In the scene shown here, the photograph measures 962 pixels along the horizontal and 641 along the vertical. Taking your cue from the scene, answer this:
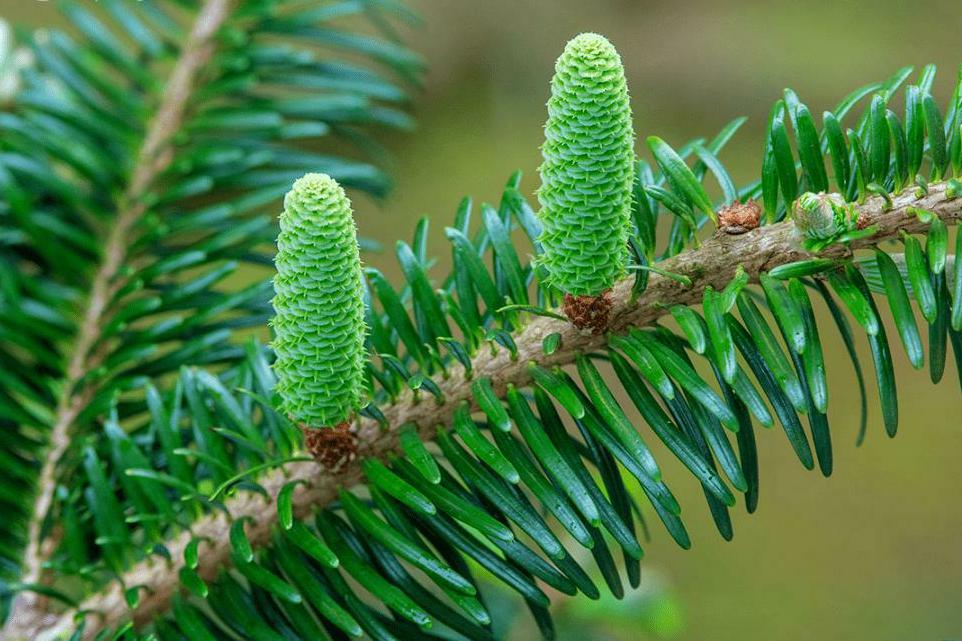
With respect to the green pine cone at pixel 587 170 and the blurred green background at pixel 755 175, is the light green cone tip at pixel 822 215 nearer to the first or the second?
the green pine cone at pixel 587 170

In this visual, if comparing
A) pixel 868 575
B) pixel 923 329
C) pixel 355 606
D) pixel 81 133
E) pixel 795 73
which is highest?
pixel 81 133

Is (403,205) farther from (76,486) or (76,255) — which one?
(76,486)

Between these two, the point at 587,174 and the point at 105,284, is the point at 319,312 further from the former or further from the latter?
the point at 105,284

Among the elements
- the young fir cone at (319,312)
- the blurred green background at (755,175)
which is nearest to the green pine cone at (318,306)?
the young fir cone at (319,312)

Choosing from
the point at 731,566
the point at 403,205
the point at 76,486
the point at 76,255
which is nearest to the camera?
the point at 76,486

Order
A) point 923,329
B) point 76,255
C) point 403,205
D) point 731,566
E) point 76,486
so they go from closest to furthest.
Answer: point 76,486 < point 76,255 < point 923,329 < point 731,566 < point 403,205

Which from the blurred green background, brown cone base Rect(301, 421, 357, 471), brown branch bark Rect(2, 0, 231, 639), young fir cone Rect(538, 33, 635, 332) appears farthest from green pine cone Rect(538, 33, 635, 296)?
the blurred green background

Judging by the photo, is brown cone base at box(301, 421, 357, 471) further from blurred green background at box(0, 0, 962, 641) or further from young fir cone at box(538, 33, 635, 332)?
blurred green background at box(0, 0, 962, 641)

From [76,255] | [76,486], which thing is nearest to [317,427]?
[76,486]
